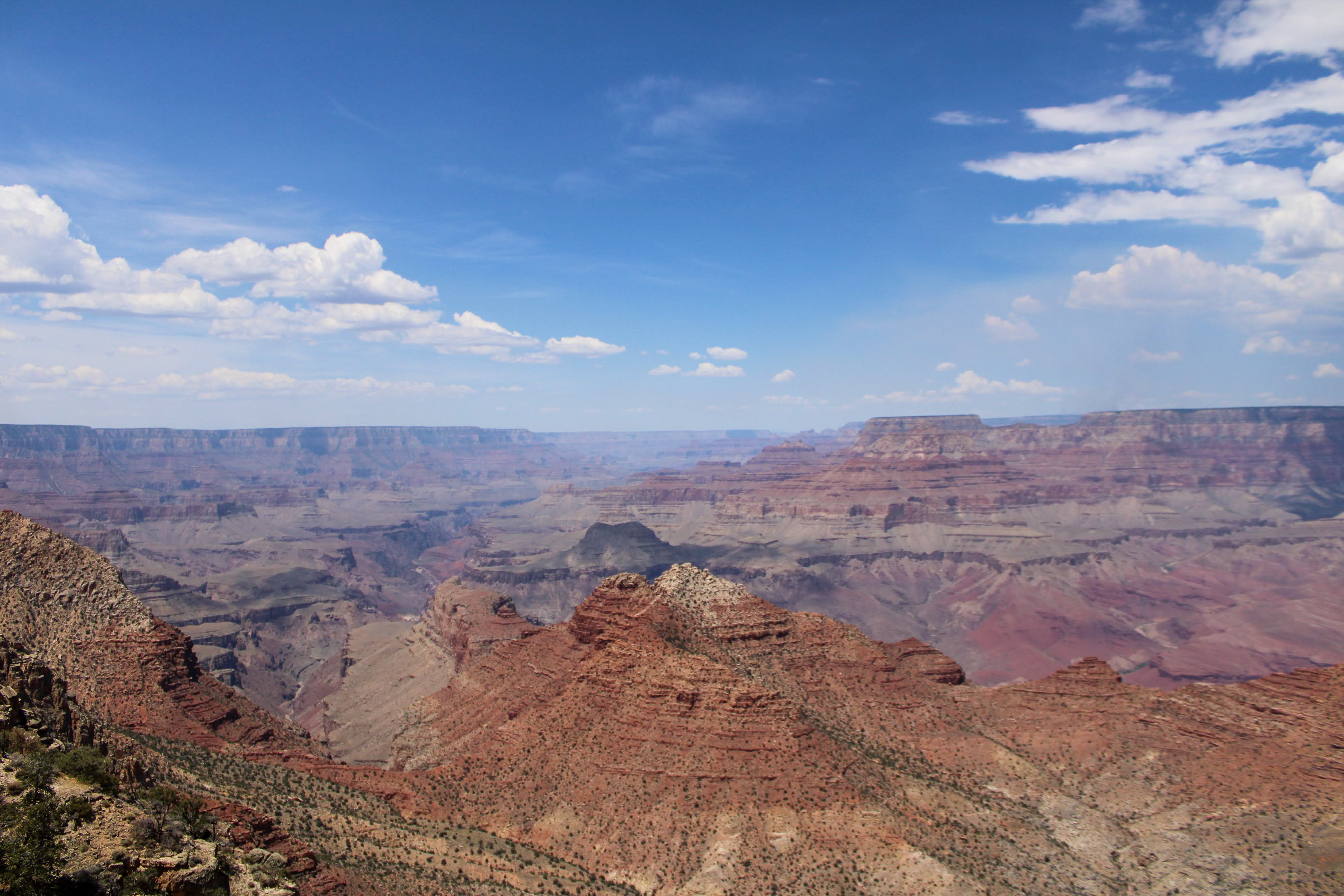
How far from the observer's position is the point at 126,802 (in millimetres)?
27344

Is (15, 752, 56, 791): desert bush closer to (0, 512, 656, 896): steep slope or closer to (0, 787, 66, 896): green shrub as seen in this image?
(0, 512, 656, 896): steep slope

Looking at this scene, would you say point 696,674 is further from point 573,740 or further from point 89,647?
point 89,647

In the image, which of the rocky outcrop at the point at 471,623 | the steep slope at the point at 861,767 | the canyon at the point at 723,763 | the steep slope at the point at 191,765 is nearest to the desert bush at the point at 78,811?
the steep slope at the point at 191,765

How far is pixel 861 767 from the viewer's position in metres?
53.6

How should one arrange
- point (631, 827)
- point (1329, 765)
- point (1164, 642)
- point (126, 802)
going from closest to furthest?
point (126, 802) → point (631, 827) → point (1329, 765) → point (1164, 642)

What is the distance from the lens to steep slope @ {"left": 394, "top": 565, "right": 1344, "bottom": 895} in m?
46.5

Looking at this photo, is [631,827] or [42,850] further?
[631,827]

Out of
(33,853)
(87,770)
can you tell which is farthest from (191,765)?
(33,853)

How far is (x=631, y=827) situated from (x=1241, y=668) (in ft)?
505

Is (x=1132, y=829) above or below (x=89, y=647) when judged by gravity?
below

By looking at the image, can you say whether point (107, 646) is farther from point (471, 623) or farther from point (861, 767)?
point (861, 767)

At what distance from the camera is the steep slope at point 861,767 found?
46.5 metres

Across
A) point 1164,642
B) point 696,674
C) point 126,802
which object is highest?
point 126,802

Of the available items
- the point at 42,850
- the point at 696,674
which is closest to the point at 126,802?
the point at 42,850
